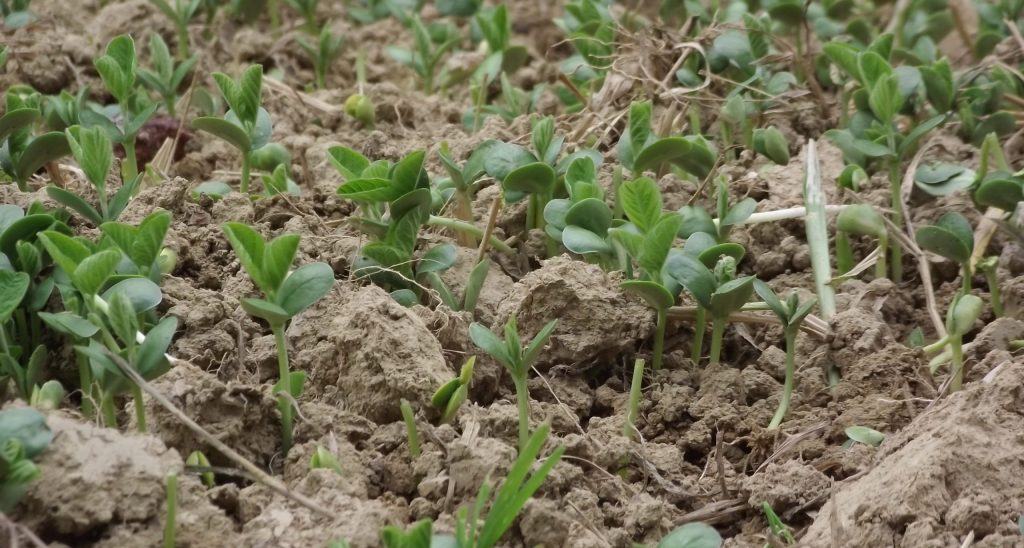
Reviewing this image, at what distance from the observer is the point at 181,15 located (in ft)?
8.82

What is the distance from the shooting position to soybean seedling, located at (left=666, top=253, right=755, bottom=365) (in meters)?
1.65

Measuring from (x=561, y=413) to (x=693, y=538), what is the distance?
0.32 meters

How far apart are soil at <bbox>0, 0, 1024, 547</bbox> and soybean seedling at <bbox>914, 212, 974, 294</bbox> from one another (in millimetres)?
109

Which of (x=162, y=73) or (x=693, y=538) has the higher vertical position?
(x=162, y=73)

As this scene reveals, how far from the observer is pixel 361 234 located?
191 centimetres

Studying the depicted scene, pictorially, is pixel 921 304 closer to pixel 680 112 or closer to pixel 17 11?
pixel 680 112

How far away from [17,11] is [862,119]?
174 cm

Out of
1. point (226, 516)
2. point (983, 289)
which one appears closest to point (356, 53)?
point (983, 289)

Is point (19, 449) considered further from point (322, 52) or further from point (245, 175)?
point (322, 52)

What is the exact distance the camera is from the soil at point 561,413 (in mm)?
1337

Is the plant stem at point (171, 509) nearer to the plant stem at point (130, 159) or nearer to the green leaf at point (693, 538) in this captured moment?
the green leaf at point (693, 538)

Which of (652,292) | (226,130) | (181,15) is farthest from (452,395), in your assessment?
(181,15)

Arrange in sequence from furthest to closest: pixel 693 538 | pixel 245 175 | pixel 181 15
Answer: pixel 181 15 < pixel 245 175 < pixel 693 538

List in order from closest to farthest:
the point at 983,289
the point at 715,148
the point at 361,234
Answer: the point at 361,234 → the point at 983,289 → the point at 715,148
